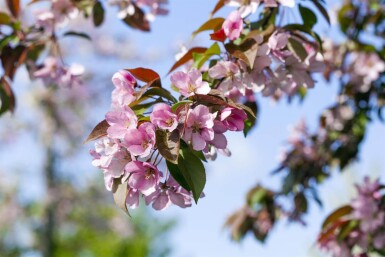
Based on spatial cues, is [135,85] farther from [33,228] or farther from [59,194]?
[33,228]

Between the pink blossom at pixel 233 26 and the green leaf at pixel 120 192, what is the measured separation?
416mm

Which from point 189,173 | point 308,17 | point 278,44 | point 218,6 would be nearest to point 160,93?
point 189,173

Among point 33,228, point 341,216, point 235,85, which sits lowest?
point 33,228

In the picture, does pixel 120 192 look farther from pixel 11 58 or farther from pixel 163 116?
pixel 11 58

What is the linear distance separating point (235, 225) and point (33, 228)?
9.49 m

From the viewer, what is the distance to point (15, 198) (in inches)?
422

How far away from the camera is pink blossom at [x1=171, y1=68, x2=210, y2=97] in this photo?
40.2 inches

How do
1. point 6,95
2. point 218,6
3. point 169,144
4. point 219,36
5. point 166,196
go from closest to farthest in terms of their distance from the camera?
point 169,144
point 166,196
point 219,36
point 218,6
point 6,95

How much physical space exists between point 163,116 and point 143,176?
106 mm

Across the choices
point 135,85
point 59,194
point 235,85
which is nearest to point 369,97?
point 235,85

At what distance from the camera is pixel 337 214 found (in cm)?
194

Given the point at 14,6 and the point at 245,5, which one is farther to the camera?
the point at 14,6

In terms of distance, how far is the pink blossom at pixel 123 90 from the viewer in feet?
3.38

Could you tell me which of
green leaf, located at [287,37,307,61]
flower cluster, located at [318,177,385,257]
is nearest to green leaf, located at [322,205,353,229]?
flower cluster, located at [318,177,385,257]
